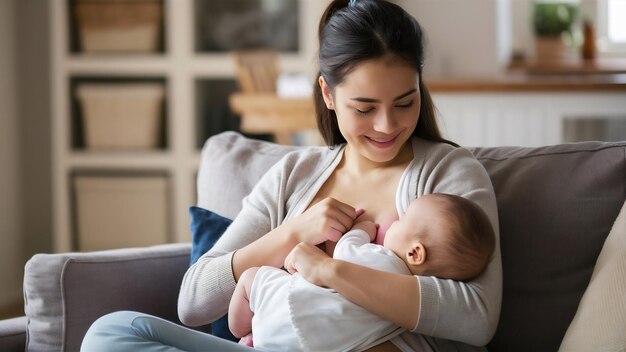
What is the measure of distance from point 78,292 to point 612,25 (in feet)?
13.5

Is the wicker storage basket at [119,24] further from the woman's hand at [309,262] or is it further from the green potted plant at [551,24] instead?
the woman's hand at [309,262]

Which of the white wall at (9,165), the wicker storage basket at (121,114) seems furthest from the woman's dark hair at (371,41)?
the white wall at (9,165)

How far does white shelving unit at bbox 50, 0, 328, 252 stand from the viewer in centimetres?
440

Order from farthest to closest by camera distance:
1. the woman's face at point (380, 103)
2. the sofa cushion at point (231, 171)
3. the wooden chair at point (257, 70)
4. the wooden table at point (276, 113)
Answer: the wooden chair at point (257, 70)
the wooden table at point (276, 113)
the sofa cushion at point (231, 171)
the woman's face at point (380, 103)

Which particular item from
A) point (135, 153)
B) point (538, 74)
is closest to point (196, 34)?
point (135, 153)

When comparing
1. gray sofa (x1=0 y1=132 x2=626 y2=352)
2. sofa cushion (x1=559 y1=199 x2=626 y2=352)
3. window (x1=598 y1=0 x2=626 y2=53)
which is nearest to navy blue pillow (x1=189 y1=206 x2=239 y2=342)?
gray sofa (x1=0 y1=132 x2=626 y2=352)

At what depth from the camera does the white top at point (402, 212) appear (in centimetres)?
156

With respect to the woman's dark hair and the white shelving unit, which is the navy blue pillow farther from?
the white shelving unit

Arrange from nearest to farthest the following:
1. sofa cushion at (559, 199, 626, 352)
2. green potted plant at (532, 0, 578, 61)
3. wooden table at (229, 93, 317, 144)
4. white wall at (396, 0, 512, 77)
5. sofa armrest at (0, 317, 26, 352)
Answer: sofa cushion at (559, 199, 626, 352) → sofa armrest at (0, 317, 26, 352) → wooden table at (229, 93, 317, 144) → white wall at (396, 0, 512, 77) → green potted plant at (532, 0, 578, 61)

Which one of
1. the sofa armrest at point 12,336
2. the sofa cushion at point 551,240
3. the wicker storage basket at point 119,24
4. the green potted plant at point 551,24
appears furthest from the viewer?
the green potted plant at point 551,24

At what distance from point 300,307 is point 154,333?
9.7 inches

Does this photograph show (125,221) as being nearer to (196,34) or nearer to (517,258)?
(196,34)

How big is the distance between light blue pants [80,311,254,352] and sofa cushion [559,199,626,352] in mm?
563

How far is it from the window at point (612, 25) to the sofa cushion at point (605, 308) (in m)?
3.79
